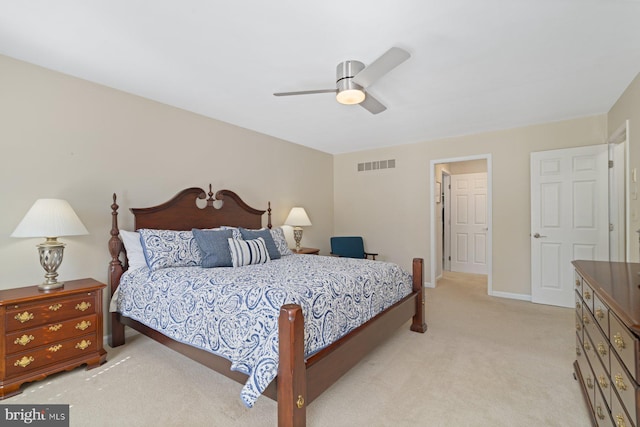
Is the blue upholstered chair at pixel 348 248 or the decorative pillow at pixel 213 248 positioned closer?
the decorative pillow at pixel 213 248

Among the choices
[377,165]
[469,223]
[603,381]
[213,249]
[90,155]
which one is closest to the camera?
[603,381]

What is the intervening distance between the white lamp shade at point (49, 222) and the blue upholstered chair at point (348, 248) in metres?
3.54

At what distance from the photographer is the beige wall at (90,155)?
2.38m

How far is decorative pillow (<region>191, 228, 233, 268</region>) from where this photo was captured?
2848 mm

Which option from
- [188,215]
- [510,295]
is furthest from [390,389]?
[510,295]

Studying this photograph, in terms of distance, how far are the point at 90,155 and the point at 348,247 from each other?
12.1 feet

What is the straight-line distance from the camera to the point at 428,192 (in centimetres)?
494

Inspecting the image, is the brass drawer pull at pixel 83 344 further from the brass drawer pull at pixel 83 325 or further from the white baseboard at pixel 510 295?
the white baseboard at pixel 510 295

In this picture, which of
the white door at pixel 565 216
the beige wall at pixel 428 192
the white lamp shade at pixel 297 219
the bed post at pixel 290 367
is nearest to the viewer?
the bed post at pixel 290 367

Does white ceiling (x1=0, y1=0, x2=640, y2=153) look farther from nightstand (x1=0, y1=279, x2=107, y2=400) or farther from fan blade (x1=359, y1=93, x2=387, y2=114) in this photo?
nightstand (x1=0, y1=279, x2=107, y2=400)

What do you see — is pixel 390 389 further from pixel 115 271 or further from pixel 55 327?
pixel 115 271

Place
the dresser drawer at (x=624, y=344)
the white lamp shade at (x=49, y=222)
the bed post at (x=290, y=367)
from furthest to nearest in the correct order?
the white lamp shade at (x=49, y=222) → the bed post at (x=290, y=367) → the dresser drawer at (x=624, y=344)

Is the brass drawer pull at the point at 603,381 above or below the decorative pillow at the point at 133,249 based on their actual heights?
below

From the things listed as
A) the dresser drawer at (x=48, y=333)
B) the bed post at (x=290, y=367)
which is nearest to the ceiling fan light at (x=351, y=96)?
the bed post at (x=290, y=367)
